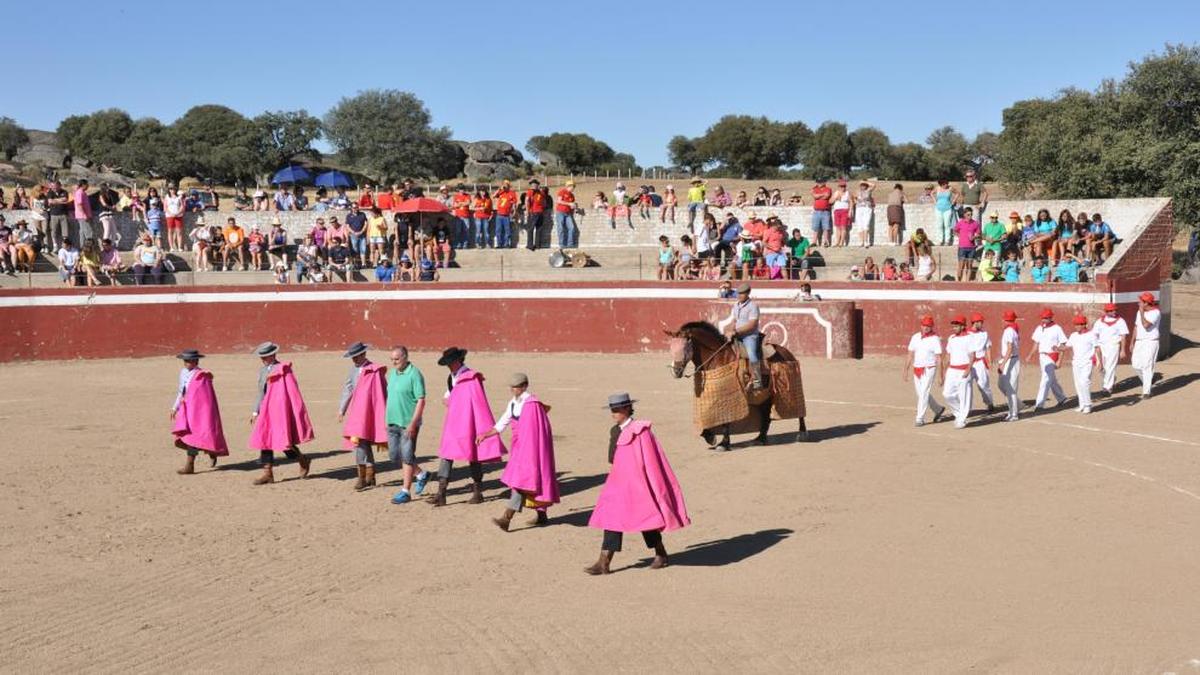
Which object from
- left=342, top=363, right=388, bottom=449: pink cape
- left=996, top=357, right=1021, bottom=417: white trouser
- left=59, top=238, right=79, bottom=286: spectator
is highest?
left=59, top=238, right=79, bottom=286: spectator

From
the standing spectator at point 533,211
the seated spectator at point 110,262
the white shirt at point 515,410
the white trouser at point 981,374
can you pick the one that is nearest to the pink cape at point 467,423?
the white shirt at point 515,410

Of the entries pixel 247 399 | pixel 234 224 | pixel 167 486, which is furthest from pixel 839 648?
pixel 234 224

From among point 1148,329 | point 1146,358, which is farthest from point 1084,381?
point 1148,329

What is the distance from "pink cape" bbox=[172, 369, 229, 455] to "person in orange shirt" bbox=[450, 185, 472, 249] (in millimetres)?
16096

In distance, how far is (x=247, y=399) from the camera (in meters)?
21.8

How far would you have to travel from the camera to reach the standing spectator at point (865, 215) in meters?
28.6

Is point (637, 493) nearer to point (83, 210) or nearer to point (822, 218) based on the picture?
point (822, 218)

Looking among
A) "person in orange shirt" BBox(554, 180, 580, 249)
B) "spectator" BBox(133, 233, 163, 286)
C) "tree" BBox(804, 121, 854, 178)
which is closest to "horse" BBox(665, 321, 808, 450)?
"person in orange shirt" BBox(554, 180, 580, 249)

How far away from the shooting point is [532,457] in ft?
39.1

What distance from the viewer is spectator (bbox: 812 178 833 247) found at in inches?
1126

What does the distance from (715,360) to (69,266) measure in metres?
17.4

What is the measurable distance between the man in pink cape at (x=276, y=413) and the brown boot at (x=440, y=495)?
1.93 meters

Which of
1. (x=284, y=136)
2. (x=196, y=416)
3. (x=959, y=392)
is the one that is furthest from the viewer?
(x=284, y=136)

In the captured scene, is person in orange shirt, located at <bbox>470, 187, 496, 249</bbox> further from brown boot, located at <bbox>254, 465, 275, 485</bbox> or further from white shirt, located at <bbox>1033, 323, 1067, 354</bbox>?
brown boot, located at <bbox>254, 465, 275, 485</bbox>
